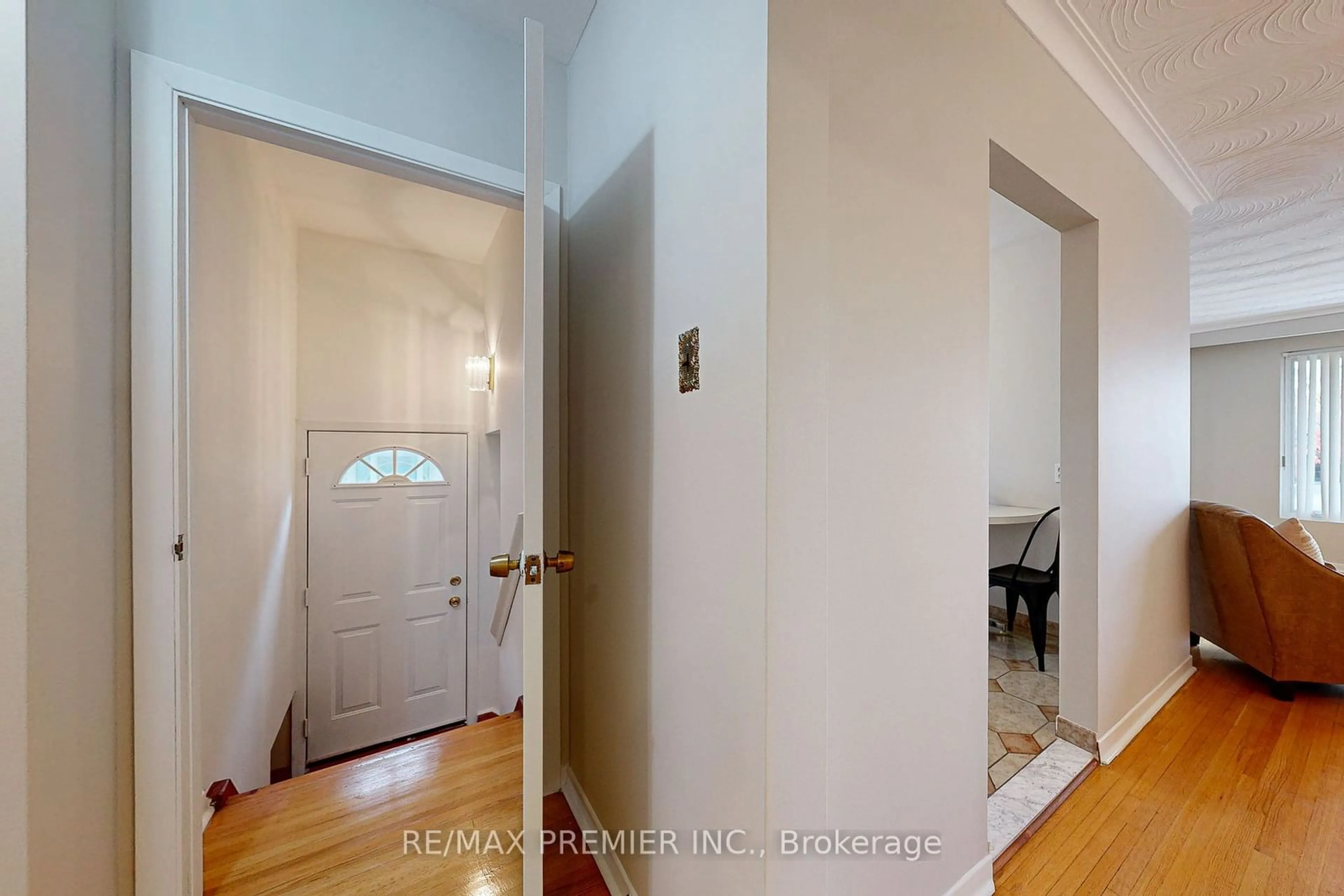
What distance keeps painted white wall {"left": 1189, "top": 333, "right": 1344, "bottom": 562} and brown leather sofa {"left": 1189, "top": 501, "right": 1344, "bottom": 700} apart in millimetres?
3488

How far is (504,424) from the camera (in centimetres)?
274

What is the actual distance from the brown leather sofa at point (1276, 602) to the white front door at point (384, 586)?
14.6 ft

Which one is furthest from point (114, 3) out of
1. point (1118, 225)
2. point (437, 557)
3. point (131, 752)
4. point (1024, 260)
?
point (1024, 260)

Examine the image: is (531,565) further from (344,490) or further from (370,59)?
(344,490)

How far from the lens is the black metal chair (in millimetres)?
2672

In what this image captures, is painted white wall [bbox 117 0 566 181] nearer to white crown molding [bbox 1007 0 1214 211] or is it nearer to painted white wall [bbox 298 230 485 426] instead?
white crown molding [bbox 1007 0 1214 211]

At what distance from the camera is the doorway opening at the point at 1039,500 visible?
1.71 m

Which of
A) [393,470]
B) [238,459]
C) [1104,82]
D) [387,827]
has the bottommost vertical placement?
[387,827]

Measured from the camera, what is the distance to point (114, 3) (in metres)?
1.10

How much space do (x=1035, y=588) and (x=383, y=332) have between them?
14.1 feet

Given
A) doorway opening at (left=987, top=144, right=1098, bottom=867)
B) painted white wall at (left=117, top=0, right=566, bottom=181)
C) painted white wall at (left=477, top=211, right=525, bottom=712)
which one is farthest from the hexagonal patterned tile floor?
painted white wall at (left=117, top=0, right=566, bottom=181)

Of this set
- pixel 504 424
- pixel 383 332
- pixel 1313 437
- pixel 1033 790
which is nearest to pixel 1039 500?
pixel 1033 790

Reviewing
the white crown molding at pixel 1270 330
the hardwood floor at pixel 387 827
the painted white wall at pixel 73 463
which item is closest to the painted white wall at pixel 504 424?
the hardwood floor at pixel 387 827

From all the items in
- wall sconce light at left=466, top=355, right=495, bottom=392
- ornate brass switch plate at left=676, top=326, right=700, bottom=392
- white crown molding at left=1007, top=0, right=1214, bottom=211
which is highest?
white crown molding at left=1007, top=0, right=1214, bottom=211
